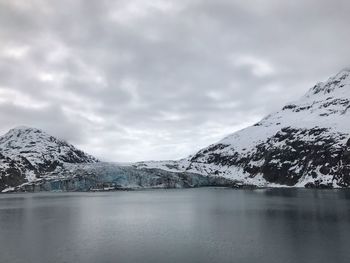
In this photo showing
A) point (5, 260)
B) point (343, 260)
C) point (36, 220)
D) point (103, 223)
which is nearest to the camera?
point (343, 260)

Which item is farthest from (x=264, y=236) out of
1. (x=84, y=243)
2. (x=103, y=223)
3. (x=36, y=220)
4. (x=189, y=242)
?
(x=36, y=220)

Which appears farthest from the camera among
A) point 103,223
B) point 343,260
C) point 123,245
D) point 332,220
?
point 103,223

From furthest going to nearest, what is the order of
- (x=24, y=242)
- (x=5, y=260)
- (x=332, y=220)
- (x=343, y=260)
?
1. (x=332, y=220)
2. (x=24, y=242)
3. (x=5, y=260)
4. (x=343, y=260)

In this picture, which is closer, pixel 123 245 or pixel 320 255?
pixel 320 255

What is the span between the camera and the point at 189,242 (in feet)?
194

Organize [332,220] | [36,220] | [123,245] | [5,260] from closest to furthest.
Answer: [5,260] → [123,245] → [332,220] → [36,220]

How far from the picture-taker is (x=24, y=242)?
202 feet

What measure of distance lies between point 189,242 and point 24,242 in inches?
947

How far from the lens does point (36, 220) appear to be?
90.0 meters

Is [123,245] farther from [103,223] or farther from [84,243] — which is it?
[103,223]

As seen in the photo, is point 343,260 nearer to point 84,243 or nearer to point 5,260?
point 84,243

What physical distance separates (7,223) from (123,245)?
39137 millimetres

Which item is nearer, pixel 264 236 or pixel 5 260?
pixel 5 260

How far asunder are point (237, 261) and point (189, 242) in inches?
541
